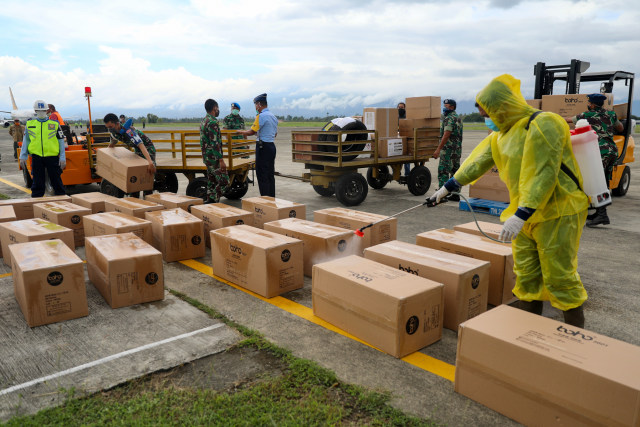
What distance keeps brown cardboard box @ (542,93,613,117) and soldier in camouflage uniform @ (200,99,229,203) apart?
587 cm

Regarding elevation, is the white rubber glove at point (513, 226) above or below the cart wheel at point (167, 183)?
above

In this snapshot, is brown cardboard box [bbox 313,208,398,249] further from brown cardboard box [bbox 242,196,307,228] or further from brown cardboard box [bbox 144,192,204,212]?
brown cardboard box [bbox 144,192,204,212]

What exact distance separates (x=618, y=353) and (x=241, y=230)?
3.46 m

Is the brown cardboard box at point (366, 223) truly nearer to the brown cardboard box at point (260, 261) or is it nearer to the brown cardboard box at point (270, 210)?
the brown cardboard box at point (270, 210)

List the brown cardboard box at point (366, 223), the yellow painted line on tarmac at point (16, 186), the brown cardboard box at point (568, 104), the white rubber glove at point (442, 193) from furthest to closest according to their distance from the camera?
1. the yellow painted line on tarmac at point (16, 186)
2. the brown cardboard box at point (568, 104)
3. the brown cardboard box at point (366, 223)
4. the white rubber glove at point (442, 193)

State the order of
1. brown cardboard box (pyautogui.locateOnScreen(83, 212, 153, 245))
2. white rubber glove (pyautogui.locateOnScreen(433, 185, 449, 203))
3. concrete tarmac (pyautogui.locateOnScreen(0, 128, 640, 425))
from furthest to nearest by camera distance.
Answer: brown cardboard box (pyautogui.locateOnScreen(83, 212, 153, 245)) < white rubber glove (pyautogui.locateOnScreen(433, 185, 449, 203)) < concrete tarmac (pyautogui.locateOnScreen(0, 128, 640, 425))

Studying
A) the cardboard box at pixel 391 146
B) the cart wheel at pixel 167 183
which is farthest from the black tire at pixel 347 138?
the cart wheel at pixel 167 183

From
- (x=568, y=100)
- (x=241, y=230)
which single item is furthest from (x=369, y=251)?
(x=568, y=100)

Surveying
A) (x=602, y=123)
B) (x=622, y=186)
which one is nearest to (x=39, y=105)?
(x=602, y=123)

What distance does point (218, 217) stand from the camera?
5.62 m

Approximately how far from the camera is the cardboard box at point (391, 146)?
937 centimetres

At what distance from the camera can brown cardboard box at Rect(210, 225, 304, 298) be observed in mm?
4219

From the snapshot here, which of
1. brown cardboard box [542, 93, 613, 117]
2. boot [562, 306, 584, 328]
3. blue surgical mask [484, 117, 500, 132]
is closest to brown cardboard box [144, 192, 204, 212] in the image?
blue surgical mask [484, 117, 500, 132]

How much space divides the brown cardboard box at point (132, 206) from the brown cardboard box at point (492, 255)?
3.64 m
